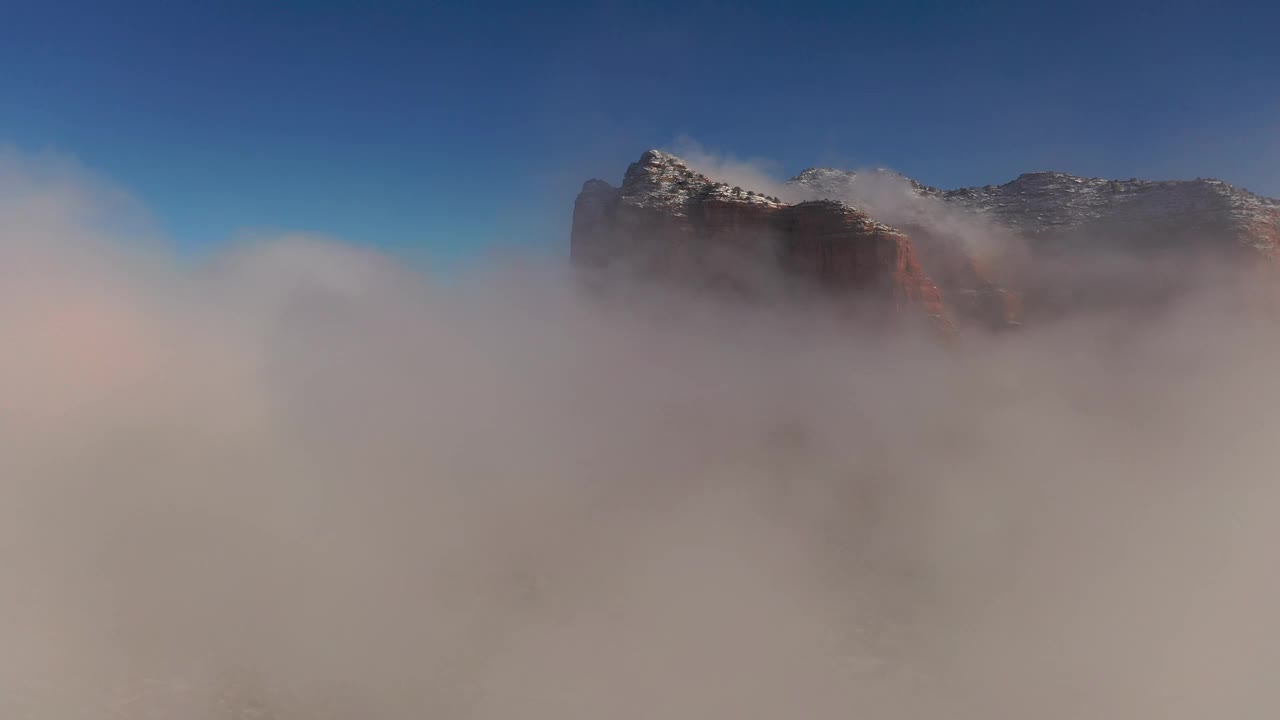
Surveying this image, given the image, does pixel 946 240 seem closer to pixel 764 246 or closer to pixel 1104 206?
pixel 1104 206

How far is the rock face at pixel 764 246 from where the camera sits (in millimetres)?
32031

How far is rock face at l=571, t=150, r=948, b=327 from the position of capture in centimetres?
3203

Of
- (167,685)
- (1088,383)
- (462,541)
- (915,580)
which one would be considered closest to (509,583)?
(462,541)

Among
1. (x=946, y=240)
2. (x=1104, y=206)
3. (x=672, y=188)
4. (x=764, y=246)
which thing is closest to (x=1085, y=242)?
(x=1104, y=206)

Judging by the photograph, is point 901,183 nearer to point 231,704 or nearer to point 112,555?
point 231,704

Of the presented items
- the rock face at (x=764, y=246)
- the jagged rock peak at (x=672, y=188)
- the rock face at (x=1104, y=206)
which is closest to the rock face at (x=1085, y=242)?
the rock face at (x=1104, y=206)

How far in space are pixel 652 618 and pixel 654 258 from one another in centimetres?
2483

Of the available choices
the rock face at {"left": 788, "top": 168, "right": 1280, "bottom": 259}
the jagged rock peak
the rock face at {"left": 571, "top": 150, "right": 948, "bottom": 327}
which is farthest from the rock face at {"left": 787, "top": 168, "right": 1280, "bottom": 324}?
the jagged rock peak

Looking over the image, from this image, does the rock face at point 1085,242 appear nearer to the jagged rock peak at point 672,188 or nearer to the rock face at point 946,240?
the rock face at point 946,240

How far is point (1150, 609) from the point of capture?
16.8 metres

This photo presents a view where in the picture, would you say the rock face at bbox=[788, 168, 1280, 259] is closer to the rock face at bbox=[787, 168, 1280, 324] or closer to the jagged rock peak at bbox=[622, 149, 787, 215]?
the rock face at bbox=[787, 168, 1280, 324]

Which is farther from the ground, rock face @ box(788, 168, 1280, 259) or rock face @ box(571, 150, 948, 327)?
rock face @ box(788, 168, 1280, 259)

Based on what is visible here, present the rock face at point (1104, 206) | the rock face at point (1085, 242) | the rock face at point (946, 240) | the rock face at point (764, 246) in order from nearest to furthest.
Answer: the rock face at point (764, 246)
the rock face at point (946, 240)
the rock face at point (1104, 206)
the rock face at point (1085, 242)

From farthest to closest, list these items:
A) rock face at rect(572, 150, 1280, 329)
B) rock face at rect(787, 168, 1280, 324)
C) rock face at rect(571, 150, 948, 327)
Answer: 1. rock face at rect(787, 168, 1280, 324)
2. rock face at rect(572, 150, 1280, 329)
3. rock face at rect(571, 150, 948, 327)
